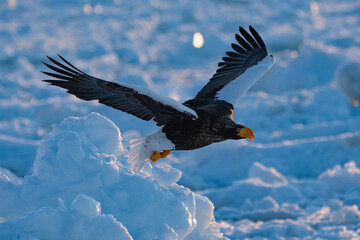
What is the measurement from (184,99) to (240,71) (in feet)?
14.5

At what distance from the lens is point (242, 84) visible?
219 inches

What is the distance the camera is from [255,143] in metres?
8.53

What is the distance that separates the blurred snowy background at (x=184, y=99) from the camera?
385 centimetres

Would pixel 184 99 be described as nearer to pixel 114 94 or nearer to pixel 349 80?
pixel 349 80

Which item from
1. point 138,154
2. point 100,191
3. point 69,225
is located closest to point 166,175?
point 100,191

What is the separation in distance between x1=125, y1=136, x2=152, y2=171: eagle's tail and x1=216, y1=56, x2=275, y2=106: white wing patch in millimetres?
935

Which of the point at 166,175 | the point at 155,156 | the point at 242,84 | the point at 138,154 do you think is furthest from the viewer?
the point at 242,84

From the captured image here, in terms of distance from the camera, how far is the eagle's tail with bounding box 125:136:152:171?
4582 mm

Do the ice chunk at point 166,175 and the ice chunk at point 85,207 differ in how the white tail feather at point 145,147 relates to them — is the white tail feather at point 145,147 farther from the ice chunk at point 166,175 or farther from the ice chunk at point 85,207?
the ice chunk at point 85,207

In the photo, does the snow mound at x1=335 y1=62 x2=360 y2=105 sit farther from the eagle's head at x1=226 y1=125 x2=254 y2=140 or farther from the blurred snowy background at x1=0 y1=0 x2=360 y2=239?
the eagle's head at x1=226 y1=125 x2=254 y2=140

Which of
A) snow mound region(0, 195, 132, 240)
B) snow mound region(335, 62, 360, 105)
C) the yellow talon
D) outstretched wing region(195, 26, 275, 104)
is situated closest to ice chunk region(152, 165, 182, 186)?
the yellow talon

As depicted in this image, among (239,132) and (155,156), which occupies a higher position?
(239,132)

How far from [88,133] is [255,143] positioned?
4.49 m

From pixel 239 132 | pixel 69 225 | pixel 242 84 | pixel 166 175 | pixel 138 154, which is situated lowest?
pixel 69 225
